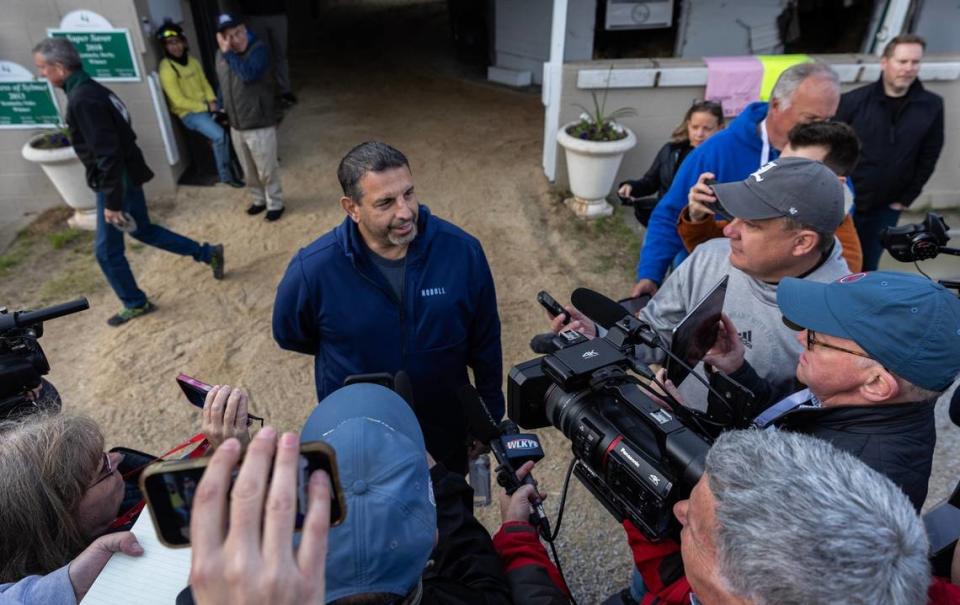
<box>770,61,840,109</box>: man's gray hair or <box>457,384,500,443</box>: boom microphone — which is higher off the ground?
<box>770,61,840,109</box>: man's gray hair

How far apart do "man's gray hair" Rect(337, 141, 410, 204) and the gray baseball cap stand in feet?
4.01

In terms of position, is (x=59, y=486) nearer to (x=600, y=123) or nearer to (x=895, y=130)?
(x=895, y=130)

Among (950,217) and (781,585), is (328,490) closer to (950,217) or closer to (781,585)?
(781,585)

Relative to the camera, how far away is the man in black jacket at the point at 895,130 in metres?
3.96

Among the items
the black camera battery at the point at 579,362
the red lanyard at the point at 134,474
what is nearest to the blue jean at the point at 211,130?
the red lanyard at the point at 134,474

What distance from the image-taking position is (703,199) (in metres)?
2.43

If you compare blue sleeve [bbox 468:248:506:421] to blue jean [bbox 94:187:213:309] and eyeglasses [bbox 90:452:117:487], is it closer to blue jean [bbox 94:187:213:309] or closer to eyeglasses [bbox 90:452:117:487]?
eyeglasses [bbox 90:452:117:487]

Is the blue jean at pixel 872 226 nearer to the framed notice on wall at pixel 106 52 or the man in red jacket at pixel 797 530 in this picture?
the man in red jacket at pixel 797 530

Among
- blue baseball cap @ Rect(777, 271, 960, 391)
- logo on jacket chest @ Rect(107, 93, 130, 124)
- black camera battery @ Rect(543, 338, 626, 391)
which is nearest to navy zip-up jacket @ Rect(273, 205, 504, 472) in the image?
black camera battery @ Rect(543, 338, 626, 391)

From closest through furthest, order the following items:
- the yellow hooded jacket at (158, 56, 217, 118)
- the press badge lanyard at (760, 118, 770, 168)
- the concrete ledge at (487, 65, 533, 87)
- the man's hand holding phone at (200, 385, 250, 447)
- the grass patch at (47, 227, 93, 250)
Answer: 1. the man's hand holding phone at (200, 385, 250, 447)
2. the press badge lanyard at (760, 118, 770, 168)
3. the grass patch at (47, 227, 93, 250)
4. the yellow hooded jacket at (158, 56, 217, 118)
5. the concrete ledge at (487, 65, 533, 87)

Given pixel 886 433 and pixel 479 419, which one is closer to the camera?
pixel 886 433

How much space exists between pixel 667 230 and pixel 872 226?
7.46 feet

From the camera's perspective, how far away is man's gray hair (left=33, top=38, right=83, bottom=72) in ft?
12.7

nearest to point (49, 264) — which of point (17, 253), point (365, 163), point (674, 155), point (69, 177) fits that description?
point (17, 253)
